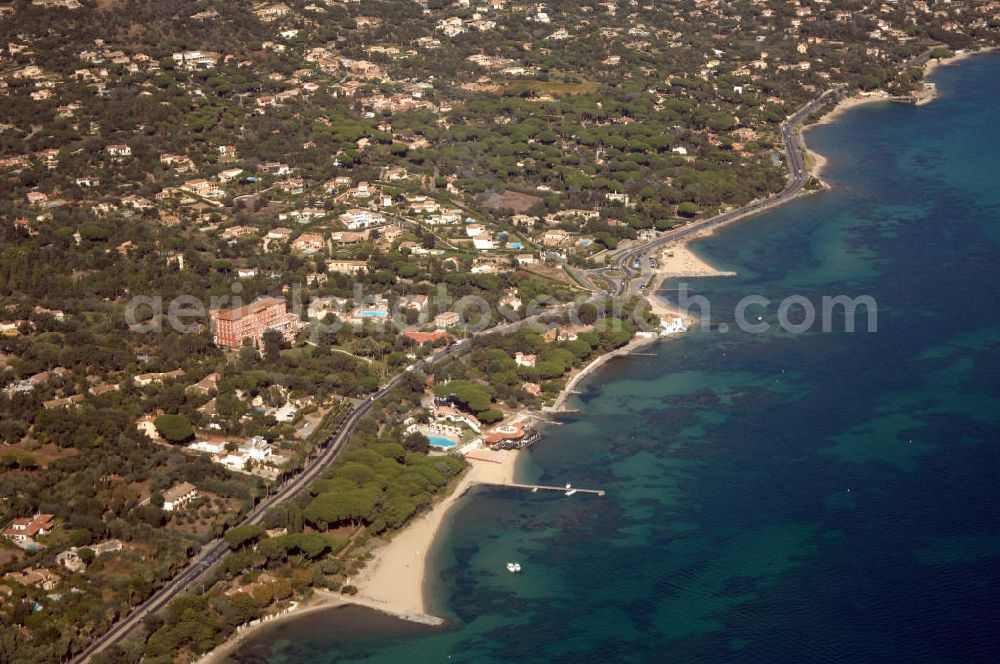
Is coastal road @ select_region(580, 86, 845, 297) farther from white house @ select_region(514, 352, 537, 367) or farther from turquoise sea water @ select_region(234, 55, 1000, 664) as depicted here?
white house @ select_region(514, 352, 537, 367)

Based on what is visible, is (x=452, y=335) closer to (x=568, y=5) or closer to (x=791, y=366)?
(x=791, y=366)

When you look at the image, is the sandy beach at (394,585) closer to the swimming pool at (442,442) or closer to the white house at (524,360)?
the swimming pool at (442,442)

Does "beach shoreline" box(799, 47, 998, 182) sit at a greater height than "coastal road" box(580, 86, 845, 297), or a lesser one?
greater

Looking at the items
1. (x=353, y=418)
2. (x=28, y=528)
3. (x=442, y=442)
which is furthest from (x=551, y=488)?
(x=28, y=528)

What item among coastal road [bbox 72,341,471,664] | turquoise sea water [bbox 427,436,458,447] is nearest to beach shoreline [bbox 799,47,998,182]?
coastal road [bbox 72,341,471,664]

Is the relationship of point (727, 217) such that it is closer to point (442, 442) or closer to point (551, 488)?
point (442, 442)
